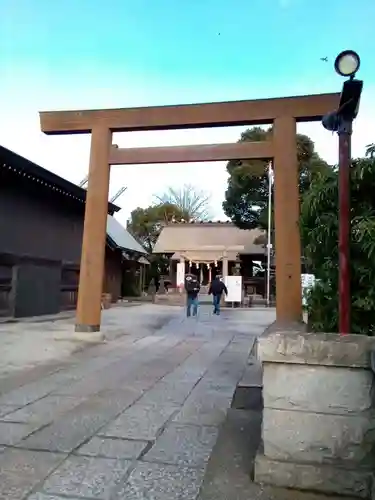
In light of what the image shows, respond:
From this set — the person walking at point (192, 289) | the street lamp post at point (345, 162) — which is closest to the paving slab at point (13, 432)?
the street lamp post at point (345, 162)

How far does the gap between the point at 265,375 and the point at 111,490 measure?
114 centimetres

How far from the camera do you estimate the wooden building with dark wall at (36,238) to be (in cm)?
1278

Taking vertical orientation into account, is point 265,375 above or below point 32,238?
below

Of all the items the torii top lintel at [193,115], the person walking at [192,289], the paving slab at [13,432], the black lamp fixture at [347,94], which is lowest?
the paving slab at [13,432]

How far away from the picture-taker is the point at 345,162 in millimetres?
3264

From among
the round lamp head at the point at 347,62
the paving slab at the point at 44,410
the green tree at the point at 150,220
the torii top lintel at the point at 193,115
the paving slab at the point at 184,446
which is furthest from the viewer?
the green tree at the point at 150,220

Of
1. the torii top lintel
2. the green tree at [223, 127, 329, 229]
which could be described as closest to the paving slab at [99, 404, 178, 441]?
the torii top lintel

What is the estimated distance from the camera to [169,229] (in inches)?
1501

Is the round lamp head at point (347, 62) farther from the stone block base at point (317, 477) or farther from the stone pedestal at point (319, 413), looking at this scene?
the stone block base at point (317, 477)

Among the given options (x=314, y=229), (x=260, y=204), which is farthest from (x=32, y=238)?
(x=260, y=204)

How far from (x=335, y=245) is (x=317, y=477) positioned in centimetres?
169

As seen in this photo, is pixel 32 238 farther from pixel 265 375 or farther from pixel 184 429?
pixel 265 375

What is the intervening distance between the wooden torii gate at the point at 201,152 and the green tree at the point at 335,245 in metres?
3.96

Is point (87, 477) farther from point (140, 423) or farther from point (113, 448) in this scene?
point (140, 423)
